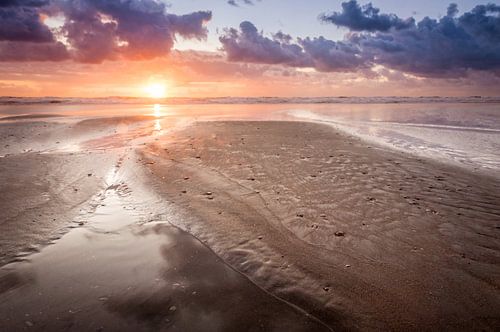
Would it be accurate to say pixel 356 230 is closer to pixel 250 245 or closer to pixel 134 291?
pixel 250 245

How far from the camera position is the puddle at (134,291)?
3508 mm

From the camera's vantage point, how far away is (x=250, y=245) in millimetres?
5277

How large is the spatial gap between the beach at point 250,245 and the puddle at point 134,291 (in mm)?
20

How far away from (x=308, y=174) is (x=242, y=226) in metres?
3.84

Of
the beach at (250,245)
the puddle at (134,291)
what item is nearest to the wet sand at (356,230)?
the beach at (250,245)

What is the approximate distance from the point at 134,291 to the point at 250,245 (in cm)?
194

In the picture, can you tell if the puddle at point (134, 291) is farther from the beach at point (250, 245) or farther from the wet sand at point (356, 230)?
the wet sand at point (356, 230)

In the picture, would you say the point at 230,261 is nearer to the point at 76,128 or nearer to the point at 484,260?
the point at 484,260

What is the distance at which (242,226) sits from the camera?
235 inches

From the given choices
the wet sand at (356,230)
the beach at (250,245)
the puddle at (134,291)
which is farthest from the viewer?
the wet sand at (356,230)

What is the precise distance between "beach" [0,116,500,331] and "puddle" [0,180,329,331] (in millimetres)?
20

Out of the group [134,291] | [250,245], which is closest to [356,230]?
[250,245]

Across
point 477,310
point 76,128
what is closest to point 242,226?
point 477,310

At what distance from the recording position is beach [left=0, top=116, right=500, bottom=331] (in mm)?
3676
